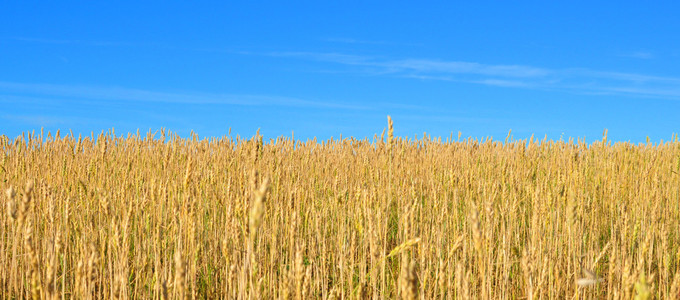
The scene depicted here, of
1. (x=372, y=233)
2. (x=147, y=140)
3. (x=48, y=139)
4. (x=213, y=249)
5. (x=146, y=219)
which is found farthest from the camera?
(x=147, y=140)

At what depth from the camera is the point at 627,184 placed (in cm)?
458

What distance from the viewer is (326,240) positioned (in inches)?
118

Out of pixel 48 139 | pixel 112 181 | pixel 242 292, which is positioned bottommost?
pixel 242 292

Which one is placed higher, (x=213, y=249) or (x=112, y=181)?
(x=112, y=181)

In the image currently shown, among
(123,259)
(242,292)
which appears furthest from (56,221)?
(242,292)

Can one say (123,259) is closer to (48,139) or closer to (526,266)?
(526,266)

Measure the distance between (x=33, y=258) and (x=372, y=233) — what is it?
2.84ft

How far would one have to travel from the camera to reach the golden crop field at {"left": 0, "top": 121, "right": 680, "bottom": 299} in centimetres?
151

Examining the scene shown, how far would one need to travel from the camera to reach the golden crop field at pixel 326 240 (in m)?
1.51

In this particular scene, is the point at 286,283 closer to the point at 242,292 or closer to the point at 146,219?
the point at 242,292

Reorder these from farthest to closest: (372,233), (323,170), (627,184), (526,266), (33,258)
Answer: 1. (323,170)
2. (627,184)
3. (372,233)
4. (526,266)
5. (33,258)

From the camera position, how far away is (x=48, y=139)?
6.82m

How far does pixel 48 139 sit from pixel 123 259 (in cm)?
618

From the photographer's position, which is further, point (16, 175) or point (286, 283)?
point (16, 175)
